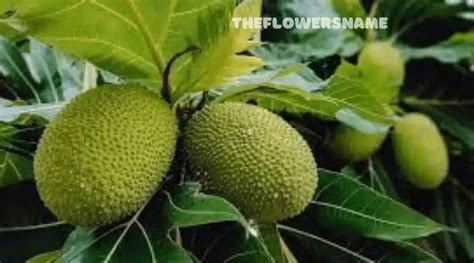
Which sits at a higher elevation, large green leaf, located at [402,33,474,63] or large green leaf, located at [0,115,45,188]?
large green leaf, located at [0,115,45,188]

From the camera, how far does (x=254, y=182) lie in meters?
0.72

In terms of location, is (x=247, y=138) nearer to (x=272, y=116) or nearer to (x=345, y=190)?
(x=272, y=116)

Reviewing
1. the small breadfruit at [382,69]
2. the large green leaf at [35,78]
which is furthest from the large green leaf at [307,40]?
the large green leaf at [35,78]

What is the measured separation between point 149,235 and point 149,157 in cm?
6

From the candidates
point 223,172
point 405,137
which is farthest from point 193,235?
point 405,137

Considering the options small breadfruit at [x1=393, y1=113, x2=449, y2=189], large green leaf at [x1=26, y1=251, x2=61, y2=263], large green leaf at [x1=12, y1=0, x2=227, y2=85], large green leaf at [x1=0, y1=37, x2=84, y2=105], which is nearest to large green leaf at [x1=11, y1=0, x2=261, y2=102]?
large green leaf at [x1=12, y1=0, x2=227, y2=85]

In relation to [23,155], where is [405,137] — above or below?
below

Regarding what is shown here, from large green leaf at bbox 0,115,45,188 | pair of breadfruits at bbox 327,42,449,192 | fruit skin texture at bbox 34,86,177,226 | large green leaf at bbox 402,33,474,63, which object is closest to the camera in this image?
fruit skin texture at bbox 34,86,177,226

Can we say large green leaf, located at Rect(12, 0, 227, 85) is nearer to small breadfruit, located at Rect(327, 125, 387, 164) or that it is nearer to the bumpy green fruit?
the bumpy green fruit

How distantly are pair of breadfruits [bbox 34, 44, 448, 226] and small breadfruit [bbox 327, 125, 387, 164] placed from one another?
0.33 meters

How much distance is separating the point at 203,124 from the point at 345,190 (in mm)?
164

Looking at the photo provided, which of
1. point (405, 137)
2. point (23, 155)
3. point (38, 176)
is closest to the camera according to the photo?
point (38, 176)

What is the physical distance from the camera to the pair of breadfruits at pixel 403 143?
1.12 metres

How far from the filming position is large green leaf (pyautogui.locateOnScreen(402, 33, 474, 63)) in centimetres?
132
